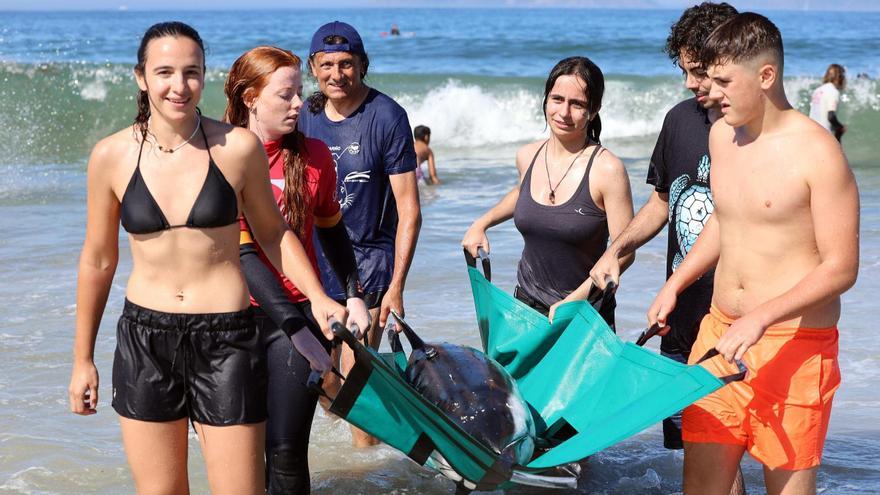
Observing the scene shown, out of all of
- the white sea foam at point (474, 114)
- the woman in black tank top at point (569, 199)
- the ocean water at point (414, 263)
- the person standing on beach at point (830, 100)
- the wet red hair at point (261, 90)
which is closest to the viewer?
the wet red hair at point (261, 90)

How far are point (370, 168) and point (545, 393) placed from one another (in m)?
1.39

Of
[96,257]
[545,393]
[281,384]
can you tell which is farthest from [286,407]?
[545,393]

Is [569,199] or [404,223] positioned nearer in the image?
[569,199]

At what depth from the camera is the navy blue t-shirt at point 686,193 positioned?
4035 millimetres

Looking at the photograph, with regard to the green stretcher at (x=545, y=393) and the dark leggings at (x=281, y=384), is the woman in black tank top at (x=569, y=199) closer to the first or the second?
the green stretcher at (x=545, y=393)

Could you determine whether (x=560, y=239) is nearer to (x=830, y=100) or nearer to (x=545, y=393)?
(x=545, y=393)

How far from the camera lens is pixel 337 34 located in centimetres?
488

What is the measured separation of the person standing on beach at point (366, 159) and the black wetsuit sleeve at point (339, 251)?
621 millimetres

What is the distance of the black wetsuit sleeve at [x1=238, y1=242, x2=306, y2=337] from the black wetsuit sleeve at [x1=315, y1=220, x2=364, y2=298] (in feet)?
1.27

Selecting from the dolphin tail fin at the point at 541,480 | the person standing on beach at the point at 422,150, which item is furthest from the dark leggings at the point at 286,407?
the person standing on beach at the point at 422,150

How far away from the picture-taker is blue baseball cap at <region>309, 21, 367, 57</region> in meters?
4.85

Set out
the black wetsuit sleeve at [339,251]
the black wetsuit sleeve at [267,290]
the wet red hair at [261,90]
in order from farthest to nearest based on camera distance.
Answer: the black wetsuit sleeve at [339,251]
the wet red hair at [261,90]
the black wetsuit sleeve at [267,290]

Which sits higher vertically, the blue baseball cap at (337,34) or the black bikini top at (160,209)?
the blue baseball cap at (337,34)

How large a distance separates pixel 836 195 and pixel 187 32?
189cm
